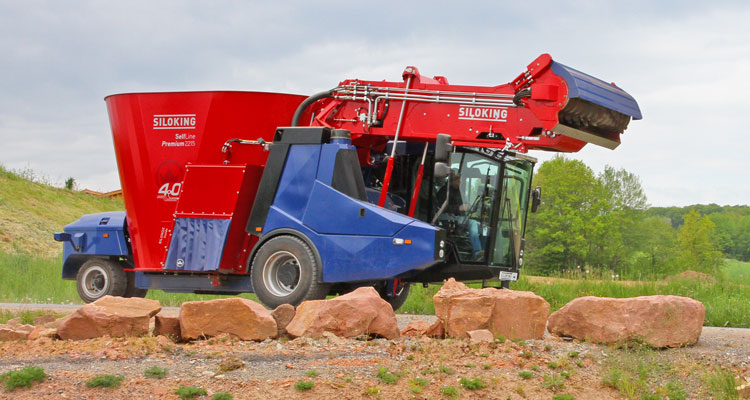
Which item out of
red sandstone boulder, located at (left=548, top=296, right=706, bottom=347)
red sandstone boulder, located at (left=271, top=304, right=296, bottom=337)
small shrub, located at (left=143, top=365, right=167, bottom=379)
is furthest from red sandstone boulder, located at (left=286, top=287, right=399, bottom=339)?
red sandstone boulder, located at (left=548, top=296, right=706, bottom=347)

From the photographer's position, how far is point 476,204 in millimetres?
11906

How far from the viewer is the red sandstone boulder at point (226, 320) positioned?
802 cm

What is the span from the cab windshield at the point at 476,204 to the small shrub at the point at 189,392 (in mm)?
6394

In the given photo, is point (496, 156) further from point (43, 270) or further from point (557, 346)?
point (43, 270)

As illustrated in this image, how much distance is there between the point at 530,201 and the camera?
13008 mm

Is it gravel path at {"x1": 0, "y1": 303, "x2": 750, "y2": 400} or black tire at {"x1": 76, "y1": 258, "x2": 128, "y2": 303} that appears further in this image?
black tire at {"x1": 76, "y1": 258, "x2": 128, "y2": 303}

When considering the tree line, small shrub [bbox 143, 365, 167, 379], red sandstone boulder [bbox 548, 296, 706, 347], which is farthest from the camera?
the tree line

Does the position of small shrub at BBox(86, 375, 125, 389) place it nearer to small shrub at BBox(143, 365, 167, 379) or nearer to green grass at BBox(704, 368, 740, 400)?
small shrub at BBox(143, 365, 167, 379)

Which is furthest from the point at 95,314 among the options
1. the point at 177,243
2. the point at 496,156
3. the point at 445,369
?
the point at 496,156

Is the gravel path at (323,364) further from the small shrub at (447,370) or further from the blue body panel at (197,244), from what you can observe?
the blue body panel at (197,244)

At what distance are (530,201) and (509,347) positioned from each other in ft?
19.4

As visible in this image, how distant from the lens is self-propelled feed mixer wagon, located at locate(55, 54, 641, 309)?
428 inches

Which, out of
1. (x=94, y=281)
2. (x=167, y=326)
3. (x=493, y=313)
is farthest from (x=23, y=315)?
(x=493, y=313)

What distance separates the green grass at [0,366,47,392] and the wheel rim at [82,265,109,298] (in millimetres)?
8479
